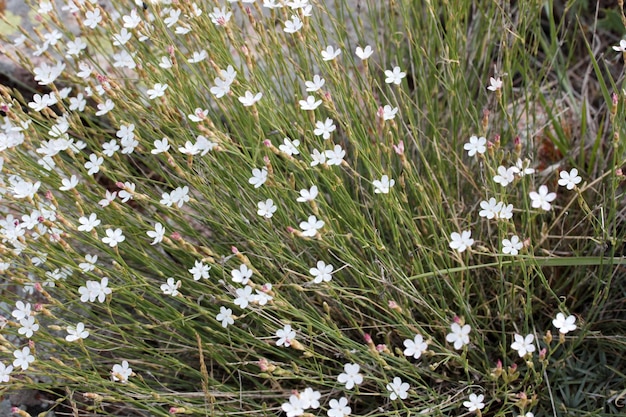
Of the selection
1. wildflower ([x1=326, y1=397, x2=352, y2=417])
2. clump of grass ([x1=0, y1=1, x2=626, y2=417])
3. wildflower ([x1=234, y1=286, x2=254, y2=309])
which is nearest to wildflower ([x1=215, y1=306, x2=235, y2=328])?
clump of grass ([x1=0, y1=1, x2=626, y2=417])

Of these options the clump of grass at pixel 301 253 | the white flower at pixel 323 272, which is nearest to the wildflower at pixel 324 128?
the clump of grass at pixel 301 253

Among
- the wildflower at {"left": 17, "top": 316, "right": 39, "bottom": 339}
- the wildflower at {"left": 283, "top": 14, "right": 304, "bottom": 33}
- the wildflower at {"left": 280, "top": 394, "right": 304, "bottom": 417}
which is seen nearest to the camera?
the wildflower at {"left": 280, "top": 394, "right": 304, "bottom": 417}

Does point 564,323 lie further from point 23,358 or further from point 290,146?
point 23,358

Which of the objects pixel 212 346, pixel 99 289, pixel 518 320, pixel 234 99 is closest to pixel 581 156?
pixel 518 320

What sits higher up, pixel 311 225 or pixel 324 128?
pixel 324 128

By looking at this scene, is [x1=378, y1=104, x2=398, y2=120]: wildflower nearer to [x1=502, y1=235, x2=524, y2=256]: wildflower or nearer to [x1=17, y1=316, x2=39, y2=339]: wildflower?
[x1=502, y1=235, x2=524, y2=256]: wildflower

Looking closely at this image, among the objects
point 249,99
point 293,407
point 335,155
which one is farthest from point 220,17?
point 293,407

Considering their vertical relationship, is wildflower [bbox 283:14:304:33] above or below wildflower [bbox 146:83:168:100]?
above

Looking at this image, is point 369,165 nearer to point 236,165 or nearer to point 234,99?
point 236,165

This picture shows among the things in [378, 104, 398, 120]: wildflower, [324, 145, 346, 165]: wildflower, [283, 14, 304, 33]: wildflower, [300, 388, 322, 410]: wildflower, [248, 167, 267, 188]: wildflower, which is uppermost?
[283, 14, 304, 33]: wildflower

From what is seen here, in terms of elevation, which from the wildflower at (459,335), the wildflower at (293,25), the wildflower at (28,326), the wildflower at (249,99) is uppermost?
the wildflower at (293,25)

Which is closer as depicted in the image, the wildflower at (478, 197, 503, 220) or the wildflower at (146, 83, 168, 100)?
the wildflower at (478, 197, 503, 220)

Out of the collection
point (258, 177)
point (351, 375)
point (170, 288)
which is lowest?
point (351, 375)

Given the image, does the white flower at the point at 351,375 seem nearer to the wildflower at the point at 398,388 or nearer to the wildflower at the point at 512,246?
the wildflower at the point at 398,388
